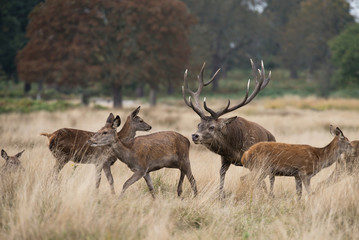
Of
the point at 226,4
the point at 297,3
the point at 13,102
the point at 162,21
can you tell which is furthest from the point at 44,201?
the point at 297,3

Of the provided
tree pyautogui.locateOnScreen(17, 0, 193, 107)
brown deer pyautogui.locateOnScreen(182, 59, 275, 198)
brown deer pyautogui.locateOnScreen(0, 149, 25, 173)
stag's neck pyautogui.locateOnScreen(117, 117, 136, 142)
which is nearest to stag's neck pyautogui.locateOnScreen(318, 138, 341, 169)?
brown deer pyautogui.locateOnScreen(182, 59, 275, 198)

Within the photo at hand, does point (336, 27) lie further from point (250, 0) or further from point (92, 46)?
point (92, 46)

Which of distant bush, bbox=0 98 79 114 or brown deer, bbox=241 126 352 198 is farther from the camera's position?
distant bush, bbox=0 98 79 114

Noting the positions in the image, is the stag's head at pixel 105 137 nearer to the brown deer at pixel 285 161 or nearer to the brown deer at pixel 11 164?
the brown deer at pixel 11 164

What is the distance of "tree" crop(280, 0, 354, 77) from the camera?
52562mm

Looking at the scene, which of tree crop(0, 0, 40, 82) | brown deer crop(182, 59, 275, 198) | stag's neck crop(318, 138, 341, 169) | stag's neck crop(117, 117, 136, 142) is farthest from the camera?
tree crop(0, 0, 40, 82)

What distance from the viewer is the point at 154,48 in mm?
26328

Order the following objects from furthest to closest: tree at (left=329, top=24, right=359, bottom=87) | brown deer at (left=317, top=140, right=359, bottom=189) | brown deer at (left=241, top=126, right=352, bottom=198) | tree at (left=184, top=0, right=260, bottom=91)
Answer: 1. tree at (left=184, top=0, right=260, bottom=91)
2. tree at (left=329, top=24, right=359, bottom=87)
3. brown deer at (left=317, top=140, right=359, bottom=189)
4. brown deer at (left=241, top=126, right=352, bottom=198)

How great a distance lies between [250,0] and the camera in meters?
55.7

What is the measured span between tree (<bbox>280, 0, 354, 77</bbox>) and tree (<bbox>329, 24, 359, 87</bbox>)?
12522 mm

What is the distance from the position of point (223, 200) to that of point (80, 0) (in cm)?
2124

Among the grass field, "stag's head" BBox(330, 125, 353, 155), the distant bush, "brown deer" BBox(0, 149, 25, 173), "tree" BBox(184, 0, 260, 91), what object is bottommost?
the distant bush

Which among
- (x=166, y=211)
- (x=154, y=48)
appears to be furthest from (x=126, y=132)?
(x=154, y=48)

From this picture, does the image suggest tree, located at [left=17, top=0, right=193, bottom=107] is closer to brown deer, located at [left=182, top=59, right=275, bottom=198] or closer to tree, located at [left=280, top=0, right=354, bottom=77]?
brown deer, located at [left=182, top=59, right=275, bottom=198]
